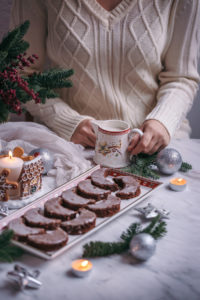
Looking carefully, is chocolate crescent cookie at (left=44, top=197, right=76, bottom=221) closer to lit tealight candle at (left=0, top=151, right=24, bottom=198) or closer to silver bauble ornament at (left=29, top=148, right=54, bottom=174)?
lit tealight candle at (left=0, top=151, right=24, bottom=198)

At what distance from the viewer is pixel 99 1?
134 centimetres

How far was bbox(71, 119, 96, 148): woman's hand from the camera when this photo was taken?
1187mm

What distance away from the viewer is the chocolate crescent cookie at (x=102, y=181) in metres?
0.92

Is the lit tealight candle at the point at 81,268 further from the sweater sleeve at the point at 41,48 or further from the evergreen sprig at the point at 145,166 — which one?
the sweater sleeve at the point at 41,48

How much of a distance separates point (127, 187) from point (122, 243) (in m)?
0.22

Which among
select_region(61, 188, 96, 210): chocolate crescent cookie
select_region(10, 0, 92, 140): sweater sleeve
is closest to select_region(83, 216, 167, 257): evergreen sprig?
select_region(61, 188, 96, 210): chocolate crescent cookie

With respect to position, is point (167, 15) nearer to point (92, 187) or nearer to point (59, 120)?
point (59, 120)

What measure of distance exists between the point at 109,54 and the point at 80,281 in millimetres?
924

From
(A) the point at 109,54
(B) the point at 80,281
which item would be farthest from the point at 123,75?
(B) the point at 80,281

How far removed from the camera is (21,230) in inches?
27.7

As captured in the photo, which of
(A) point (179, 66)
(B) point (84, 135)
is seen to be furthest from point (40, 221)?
Answer: (A) point (179, 66)

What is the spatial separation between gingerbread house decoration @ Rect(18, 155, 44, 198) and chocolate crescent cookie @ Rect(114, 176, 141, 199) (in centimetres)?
20

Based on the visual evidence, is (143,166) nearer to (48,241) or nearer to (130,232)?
(130,232)

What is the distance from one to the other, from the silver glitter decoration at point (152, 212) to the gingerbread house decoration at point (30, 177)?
0.83 ft
